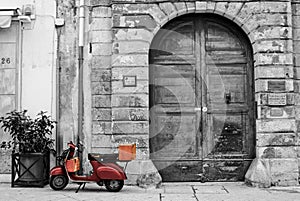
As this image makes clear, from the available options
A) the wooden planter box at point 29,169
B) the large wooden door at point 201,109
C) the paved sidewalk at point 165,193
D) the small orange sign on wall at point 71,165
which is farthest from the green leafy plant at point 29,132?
the large wooden door at point 201,109

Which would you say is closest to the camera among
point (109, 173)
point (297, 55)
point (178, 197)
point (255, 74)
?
point (178, 197)

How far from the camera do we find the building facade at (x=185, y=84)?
7.91m

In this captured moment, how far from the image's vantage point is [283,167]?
7707 mm

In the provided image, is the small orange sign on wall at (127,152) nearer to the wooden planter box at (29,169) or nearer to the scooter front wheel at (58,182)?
the scooter front wheel at (58,182)

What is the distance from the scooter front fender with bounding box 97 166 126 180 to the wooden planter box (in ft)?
4.04

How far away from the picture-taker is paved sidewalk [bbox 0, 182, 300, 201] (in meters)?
6.72

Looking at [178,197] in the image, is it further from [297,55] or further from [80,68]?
[297,55]

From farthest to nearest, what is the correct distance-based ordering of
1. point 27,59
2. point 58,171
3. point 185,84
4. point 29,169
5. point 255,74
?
point 27,59 → point 185,84 → point 255,74 → point 29,169 → point 58,171

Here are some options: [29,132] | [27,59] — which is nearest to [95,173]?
[29,132]

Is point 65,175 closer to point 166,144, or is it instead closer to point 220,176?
point 166,144

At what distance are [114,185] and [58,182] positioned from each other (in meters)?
0.94

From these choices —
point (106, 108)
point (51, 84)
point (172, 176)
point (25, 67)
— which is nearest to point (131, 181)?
point (172, 176)

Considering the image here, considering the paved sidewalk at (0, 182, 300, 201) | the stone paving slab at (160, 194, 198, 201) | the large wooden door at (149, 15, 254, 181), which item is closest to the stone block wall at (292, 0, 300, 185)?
the large wooden door at (149, 15, 254, 181)

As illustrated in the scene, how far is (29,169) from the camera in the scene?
25.3 ft
